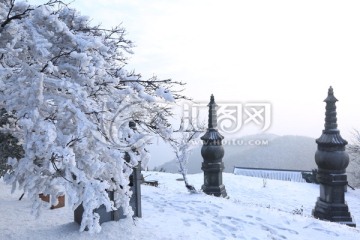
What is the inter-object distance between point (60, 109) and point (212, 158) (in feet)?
34.3

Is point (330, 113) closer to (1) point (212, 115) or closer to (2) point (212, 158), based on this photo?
(1) point (212, 115)

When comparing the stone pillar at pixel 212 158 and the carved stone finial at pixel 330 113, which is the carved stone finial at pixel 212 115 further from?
the carved stone finial at pixel 330 113

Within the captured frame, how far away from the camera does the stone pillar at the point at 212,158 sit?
13805 millimetres

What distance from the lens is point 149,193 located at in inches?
421

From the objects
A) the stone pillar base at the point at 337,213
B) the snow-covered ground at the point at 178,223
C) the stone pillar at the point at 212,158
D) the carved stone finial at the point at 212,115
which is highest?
the carved stone finial at the point at 212,115

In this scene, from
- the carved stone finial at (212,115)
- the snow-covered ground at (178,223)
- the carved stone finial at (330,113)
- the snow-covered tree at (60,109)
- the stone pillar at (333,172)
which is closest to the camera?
the snow-covered tree at (60,109)

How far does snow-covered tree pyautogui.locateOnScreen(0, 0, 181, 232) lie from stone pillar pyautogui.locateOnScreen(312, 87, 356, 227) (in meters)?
9.16

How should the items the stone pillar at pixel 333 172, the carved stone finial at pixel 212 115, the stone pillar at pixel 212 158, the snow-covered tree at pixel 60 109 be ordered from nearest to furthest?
the snow-covered tree at pixel 60 109
the stone pillar at pixel 333 172
the stone pillar at pixel 212 158
the carved stone finial at pixel 212 115

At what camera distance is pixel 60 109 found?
13.3 feet

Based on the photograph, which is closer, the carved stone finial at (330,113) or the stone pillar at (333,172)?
the stone pillar at (333,172)

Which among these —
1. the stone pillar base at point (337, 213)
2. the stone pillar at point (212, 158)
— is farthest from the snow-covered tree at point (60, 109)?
the stone pillar base at point (337, 213)

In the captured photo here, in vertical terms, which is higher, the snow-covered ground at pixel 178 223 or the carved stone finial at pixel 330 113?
the carved stone finial at pixel 330 113

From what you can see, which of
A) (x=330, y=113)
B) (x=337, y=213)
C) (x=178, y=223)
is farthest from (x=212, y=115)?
(x=178, y=223)

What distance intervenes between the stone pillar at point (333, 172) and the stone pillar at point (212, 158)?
3996 mm
